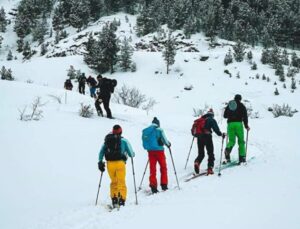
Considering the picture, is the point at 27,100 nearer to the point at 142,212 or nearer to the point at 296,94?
the point at 142,212

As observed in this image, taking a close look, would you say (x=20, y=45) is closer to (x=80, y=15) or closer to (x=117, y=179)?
(x=80, y=15)

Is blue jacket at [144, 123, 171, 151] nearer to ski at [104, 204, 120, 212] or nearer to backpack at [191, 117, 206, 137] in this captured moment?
backpack at [191, 117, 206, 137]

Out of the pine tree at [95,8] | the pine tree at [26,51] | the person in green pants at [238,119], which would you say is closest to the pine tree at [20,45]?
the pine tree at [26,51]

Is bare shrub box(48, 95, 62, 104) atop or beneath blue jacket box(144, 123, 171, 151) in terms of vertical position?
atop

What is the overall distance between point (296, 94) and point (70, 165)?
28041 millimetres

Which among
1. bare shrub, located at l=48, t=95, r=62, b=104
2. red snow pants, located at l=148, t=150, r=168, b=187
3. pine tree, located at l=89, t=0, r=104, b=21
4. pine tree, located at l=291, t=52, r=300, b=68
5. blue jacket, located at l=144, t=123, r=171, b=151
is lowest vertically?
red snow pants, located at l=148, t=150, r=168, b=187

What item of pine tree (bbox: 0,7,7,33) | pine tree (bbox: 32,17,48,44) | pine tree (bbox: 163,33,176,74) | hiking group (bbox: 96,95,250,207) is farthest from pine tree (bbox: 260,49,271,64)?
pine tree (bbox: 0,7,7,33)

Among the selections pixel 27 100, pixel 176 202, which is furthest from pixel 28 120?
pixel 176 202

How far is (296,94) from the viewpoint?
3222 centimetres

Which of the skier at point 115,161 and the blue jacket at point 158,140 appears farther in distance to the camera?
the blue jacket at point 158,140

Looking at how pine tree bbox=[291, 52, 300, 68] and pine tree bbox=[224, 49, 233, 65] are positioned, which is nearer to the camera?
pine tree bbox=[291, 52, 300, 68]

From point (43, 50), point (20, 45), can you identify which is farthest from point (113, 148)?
point (20, 45)

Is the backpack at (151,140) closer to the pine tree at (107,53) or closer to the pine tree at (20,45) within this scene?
the pine tree at (107,53)

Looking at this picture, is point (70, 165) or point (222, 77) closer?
point (70, 165)
